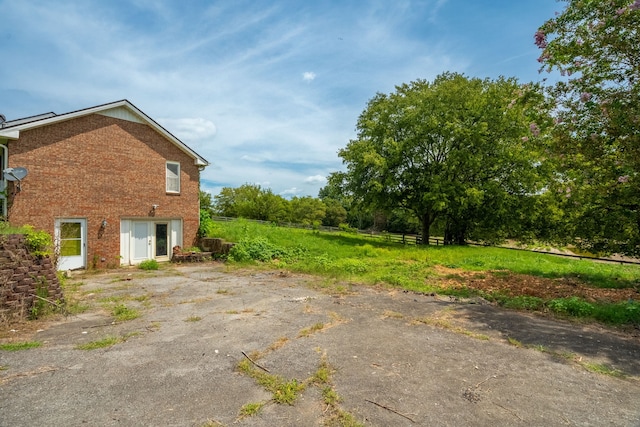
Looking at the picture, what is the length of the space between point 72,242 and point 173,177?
15.9ft

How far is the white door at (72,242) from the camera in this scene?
497 inches

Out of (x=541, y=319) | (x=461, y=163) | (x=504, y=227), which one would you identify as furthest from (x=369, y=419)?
(x=504, y=227)

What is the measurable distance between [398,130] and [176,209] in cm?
→ 1748

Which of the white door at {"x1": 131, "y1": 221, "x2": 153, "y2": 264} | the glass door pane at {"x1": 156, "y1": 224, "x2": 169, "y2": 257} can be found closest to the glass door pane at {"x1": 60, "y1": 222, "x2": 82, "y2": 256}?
the white door at {"x1": 131, "y1": 221, "x2": 153, "y2": 264}

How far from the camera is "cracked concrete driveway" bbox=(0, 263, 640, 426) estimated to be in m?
3.43

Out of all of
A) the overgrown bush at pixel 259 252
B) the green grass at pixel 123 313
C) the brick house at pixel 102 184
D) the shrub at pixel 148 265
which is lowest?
the green grass at pixel 123 313

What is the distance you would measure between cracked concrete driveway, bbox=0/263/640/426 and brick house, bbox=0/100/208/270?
7.22 metres

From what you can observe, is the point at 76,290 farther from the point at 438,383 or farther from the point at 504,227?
the point at 504,227

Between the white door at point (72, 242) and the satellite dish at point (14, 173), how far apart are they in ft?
6.65

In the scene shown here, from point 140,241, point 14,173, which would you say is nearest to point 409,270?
point 140,241

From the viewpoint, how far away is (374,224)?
61469 mm

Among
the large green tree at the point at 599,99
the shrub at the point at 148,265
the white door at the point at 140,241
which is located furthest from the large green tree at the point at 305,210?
the large green tree at the point at 599,99

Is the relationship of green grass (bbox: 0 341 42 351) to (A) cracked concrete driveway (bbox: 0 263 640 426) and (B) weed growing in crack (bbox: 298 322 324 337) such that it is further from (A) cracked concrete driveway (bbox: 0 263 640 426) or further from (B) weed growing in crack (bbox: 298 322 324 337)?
(B) weed growing in crack (bbox: 298 322 324 337)

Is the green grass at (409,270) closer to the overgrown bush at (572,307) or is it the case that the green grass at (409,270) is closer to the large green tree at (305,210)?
the overgrown bush at (572,307)
